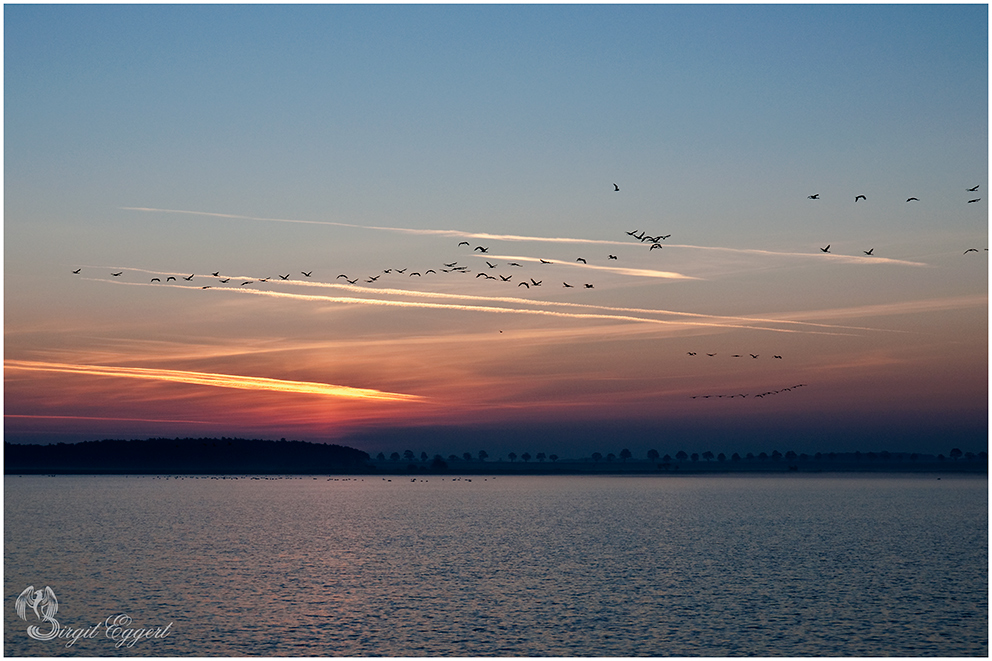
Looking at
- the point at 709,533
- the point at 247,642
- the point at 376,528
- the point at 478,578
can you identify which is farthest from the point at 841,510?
the point at 247,642

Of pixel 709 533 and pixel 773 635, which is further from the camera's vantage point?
pixel 709 533

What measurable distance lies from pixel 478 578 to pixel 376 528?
6285 cm

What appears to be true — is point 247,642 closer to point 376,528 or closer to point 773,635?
point 773,635

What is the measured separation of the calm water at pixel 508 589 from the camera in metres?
53.6

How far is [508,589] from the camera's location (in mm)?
72375

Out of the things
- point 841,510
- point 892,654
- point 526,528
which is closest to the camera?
point 892,654

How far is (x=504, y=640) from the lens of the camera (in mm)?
54031

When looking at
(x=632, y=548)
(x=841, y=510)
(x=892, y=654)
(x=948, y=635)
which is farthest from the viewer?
(x=841, y=510)

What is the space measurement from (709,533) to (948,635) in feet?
233

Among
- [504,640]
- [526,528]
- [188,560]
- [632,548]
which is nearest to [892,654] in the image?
[504,640]

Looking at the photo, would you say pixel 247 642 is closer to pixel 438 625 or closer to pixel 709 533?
pixel 438 625

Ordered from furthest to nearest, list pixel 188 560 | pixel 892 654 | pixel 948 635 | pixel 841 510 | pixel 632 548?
pixel 841 510
pixel 632 548
pixel 188 560
pixel 948 635
pixel 892 654

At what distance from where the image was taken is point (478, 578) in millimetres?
78688

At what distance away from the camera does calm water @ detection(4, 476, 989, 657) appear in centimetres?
5362
